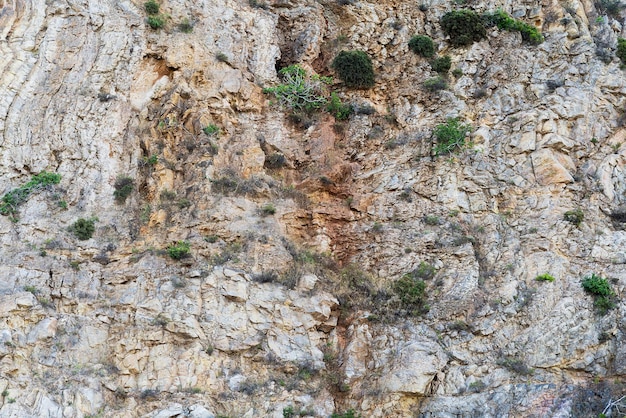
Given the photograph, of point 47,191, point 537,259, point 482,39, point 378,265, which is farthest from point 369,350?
point 482,39

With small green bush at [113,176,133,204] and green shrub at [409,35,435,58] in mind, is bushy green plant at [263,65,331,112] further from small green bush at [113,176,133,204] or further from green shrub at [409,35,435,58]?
small green bush at [113,176,133,204]

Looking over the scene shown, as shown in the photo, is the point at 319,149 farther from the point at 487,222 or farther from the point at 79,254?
the point at 79,254

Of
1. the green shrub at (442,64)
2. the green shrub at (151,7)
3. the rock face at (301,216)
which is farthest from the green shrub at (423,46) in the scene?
the green shrub at (151,7)

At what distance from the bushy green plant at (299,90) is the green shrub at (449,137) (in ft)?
14.9

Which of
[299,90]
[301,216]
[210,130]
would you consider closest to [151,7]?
[210,130]

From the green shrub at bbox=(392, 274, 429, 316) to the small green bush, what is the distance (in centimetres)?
867

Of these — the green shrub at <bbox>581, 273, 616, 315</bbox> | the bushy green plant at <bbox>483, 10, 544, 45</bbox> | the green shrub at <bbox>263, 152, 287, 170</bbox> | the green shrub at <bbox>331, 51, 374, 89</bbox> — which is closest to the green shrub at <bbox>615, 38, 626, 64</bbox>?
the bushy green plant at <bbox>483, 10, 544, 45</bbox>

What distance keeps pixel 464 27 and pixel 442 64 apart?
180 centimetres

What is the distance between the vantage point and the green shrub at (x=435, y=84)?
2709 centimetres

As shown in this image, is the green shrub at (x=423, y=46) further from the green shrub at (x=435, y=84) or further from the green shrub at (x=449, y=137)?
the green shrub at (x=449, y=137)

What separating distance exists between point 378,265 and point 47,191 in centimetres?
1034

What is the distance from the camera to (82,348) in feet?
65.9

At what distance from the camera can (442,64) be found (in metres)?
27.8

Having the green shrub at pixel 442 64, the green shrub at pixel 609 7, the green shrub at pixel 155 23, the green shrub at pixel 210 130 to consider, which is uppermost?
the green shrub at pixel 609 7
